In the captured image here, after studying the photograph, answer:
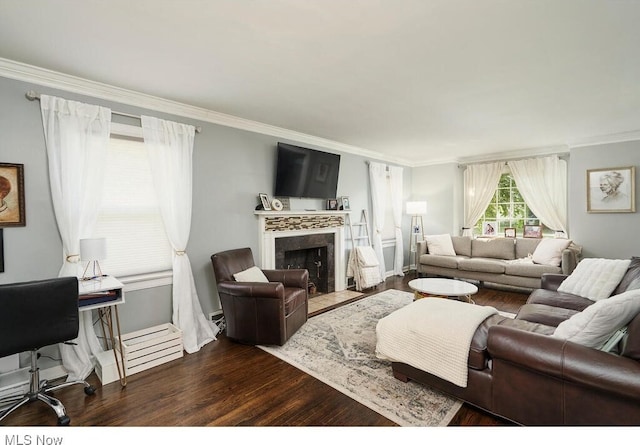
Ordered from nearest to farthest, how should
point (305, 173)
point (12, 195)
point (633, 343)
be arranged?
point (633, 343) → point (12, 195) → point (305, 173)

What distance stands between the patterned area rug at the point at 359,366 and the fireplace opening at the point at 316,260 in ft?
2.88

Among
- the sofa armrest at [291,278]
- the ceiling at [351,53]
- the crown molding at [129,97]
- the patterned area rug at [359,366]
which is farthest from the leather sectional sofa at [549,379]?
the crown molding at [129,97]

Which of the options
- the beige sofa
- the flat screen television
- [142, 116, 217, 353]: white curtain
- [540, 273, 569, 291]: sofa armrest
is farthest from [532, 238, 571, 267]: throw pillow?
[142, 116, 217, 353]: white curtain

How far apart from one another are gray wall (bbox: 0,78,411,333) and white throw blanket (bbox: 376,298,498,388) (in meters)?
2.13

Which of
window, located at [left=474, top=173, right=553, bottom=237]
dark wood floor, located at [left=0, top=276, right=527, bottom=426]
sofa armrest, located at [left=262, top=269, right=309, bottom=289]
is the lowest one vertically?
dark wood floor, located at [left=0, top=276, right=527, bottom=426]

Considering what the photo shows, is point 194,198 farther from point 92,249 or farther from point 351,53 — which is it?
point 351,53

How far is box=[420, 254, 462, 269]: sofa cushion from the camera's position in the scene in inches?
208

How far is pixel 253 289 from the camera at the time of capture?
2883 mm

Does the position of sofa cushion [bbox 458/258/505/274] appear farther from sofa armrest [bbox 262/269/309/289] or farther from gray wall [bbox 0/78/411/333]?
sofa armrest [bbox 262/269/309/289]

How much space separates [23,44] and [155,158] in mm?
1161

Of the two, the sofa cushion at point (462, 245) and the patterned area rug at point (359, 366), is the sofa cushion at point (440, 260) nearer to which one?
the sofa cushion at point (462, 245)

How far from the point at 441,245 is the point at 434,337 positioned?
393 centimetres

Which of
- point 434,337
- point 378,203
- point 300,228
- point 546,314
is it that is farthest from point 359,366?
point 378,203
